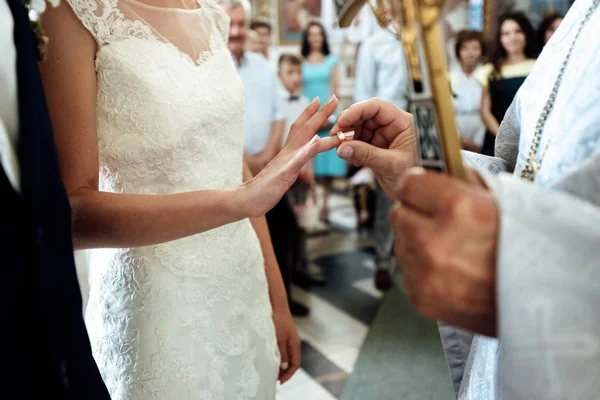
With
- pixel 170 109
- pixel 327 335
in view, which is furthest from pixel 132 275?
pixel 327 335

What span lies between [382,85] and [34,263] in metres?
3.78

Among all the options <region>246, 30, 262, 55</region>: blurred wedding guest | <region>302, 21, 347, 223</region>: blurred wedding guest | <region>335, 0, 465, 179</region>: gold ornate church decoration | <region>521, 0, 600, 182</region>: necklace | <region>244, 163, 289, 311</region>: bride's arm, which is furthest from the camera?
<region>302, 21, 347, 223</region>: blurred wedding guest

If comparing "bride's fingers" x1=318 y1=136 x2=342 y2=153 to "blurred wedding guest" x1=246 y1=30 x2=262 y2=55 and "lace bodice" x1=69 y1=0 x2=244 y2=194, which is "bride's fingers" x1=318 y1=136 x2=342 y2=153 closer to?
"lace bodice" x1=69 y1=0 x2=244 y2=194

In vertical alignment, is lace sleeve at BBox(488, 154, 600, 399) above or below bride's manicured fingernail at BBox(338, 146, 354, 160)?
below

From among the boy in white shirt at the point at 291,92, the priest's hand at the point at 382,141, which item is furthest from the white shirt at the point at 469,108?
the priest's hand at the point at 382,141

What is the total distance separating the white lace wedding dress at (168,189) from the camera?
1.16m

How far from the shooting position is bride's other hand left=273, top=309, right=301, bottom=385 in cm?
156

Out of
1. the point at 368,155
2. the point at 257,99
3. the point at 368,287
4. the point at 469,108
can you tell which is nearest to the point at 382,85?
the point at 469,108

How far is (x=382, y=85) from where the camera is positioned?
13.7 ft

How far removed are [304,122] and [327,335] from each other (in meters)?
2.46

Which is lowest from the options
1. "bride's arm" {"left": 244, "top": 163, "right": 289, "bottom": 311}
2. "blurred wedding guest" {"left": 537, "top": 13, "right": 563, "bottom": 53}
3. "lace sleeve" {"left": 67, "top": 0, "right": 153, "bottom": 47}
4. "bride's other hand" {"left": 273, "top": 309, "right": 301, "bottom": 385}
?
"bride's other hand" {"left": 273, "top": 309, "right": 301, "bottom": 385}

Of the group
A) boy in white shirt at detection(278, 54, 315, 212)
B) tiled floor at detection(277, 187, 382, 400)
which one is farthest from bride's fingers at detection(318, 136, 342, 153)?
boy in white shirt at detection(278, 54, 315, 212)

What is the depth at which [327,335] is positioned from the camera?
11.0ft

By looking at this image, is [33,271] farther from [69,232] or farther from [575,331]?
[575,331]
